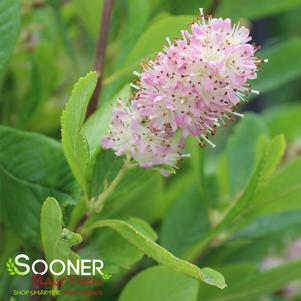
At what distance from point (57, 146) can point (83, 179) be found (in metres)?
0.06

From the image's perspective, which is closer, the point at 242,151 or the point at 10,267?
the point at 10,267

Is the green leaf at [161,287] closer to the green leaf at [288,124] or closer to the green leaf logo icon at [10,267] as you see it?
the green leaf logo icon at [10,267]

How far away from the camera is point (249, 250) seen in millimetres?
975

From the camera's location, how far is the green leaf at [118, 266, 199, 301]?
0.64m

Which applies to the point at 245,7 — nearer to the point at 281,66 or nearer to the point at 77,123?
the point at 281,66

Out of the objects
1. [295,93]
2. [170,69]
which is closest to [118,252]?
[170,69]

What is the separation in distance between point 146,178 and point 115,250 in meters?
0.08

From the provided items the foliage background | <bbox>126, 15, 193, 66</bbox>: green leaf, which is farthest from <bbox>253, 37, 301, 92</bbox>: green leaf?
<bbox>126, 15, 193, 66</bbox>: green leaf

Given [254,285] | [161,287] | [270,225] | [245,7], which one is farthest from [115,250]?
[245,7]

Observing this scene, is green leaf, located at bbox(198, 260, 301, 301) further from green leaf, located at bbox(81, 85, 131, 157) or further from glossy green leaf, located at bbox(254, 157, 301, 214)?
green leaf, located at bbox(81, 85, 131, 157)

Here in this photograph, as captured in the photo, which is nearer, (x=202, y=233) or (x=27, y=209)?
(x=27, y=209)

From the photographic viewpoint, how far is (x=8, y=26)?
67cm

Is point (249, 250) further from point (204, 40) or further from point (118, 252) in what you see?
point (204, 40)

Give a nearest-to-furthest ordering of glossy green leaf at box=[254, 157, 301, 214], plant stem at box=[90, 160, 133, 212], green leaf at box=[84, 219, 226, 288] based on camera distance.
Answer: green leaf at box=[84, 219, 226, 288], plant stem at box=[90, 160, 133, 212], glossy green leaf at box=[254, 157, 301, 214]
